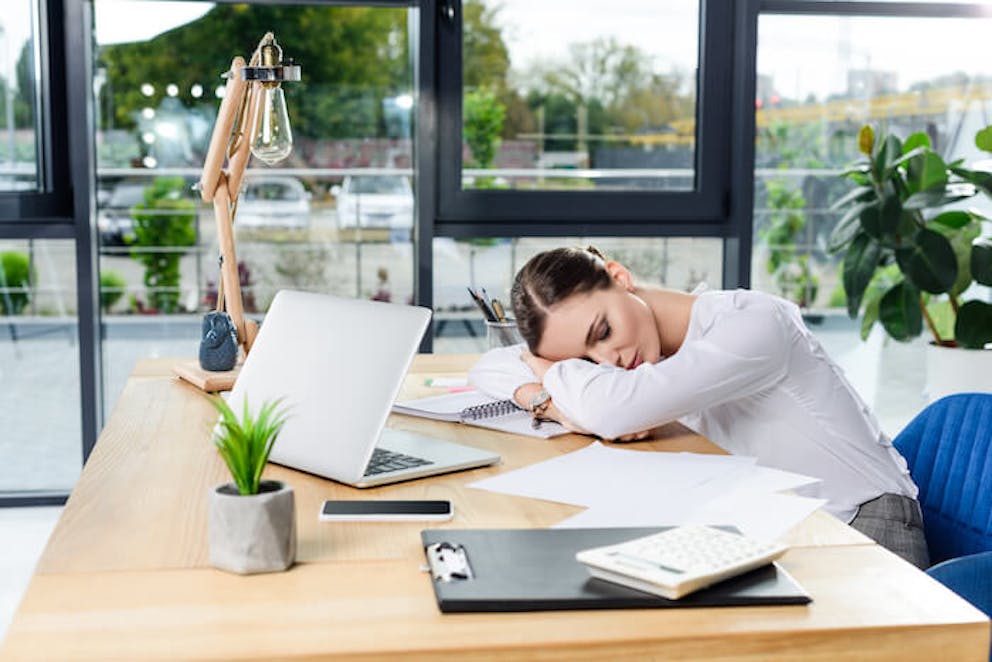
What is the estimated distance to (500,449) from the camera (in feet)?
5.75

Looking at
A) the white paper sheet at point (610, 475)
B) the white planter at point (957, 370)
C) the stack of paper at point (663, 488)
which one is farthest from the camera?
the white planter at point (957, 370)

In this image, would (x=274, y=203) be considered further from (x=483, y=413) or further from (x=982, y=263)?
(x=982, y=263)

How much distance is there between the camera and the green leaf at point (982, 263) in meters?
3.66

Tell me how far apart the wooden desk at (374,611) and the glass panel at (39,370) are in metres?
2.42

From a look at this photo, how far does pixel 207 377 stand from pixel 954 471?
1316mm

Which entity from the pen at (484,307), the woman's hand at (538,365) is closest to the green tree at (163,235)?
the pen at (484,307)

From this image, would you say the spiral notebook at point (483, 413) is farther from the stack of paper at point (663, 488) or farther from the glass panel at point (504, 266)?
the glass panel at point (504, 266)

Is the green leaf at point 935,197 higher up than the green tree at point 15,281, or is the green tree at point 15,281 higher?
the green leaf at point 935,197

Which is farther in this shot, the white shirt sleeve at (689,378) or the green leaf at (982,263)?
the green leaf at (982,263)

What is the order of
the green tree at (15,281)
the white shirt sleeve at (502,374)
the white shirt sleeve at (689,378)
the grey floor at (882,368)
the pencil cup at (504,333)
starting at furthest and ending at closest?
the grey floor at (882,368)
the green tree at (15,281)
the pencil cup at (504,333)
the white shirt sleeve at (502,374)
the white shirt sleeve at (689,378)

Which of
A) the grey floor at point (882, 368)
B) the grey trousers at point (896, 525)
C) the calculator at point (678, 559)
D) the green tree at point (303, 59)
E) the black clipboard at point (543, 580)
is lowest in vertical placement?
the grey floor at point (882, 368)

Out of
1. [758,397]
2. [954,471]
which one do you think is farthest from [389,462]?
[954,471]

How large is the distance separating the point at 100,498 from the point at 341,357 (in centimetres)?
34

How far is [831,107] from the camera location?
3873 mm
